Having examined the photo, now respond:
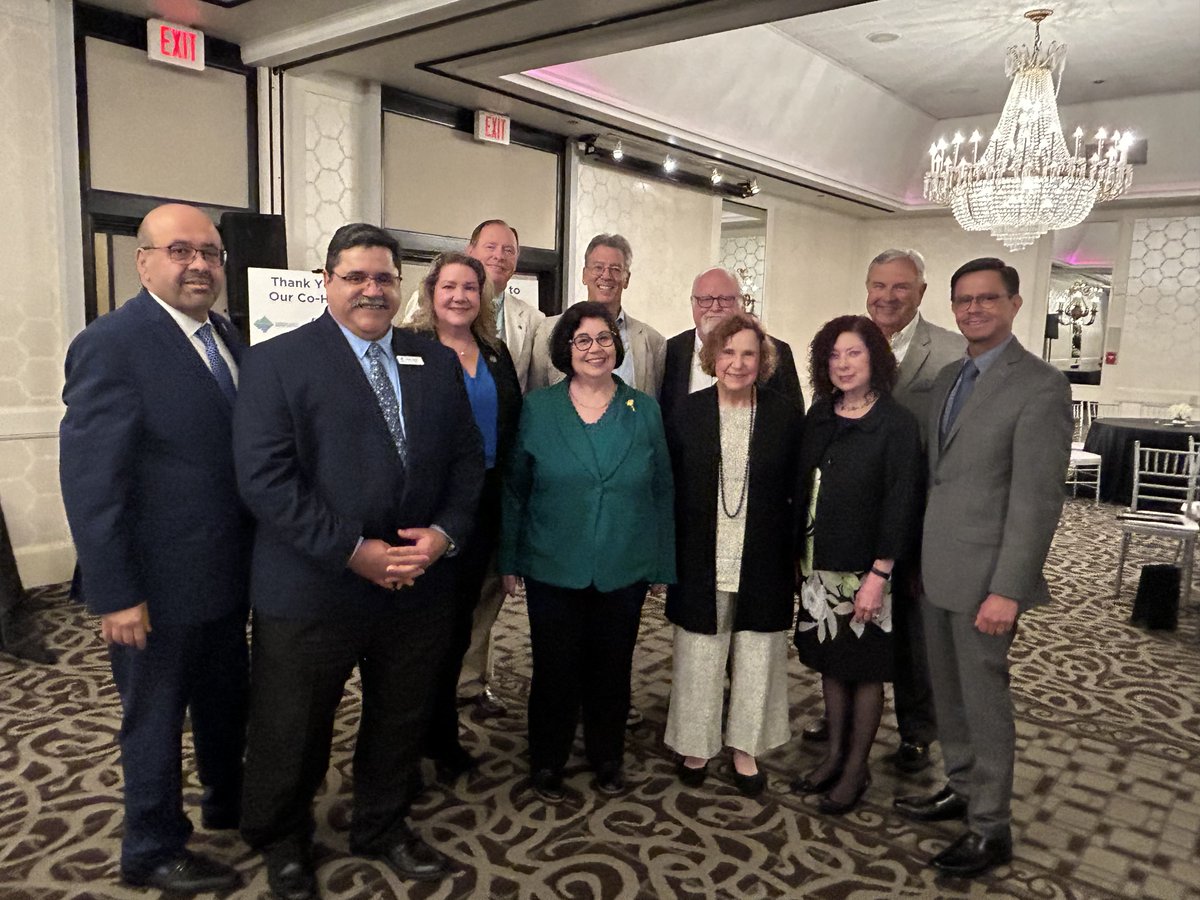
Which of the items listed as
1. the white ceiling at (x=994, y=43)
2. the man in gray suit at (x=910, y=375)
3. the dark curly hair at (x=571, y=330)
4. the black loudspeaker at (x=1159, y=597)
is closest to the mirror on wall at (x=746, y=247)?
the white ceiling at (x=994, y=43)

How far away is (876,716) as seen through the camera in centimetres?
269

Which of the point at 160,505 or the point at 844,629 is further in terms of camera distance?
the point at 844,629

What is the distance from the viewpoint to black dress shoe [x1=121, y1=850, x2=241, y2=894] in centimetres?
217

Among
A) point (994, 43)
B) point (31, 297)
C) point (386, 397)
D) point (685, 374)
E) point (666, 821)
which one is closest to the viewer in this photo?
point (386, 397)

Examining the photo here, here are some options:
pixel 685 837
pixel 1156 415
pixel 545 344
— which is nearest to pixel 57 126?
pixel 545 344

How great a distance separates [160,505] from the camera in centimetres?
201

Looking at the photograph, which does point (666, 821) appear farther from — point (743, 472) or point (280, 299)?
point (280, 299)

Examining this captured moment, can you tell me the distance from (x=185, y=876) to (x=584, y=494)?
146 cm

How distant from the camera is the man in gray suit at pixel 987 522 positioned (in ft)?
7.39

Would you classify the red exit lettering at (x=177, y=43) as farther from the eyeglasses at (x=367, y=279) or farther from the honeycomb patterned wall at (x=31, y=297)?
the eyeglasses at (x=367, y=279)

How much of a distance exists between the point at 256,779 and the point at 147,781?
0.27m

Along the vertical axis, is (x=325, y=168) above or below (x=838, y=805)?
above

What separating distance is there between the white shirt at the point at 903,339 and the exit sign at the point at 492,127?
4.27 metres

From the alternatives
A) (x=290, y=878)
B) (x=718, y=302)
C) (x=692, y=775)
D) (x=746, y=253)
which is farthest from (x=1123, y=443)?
(x=290, y=878)
